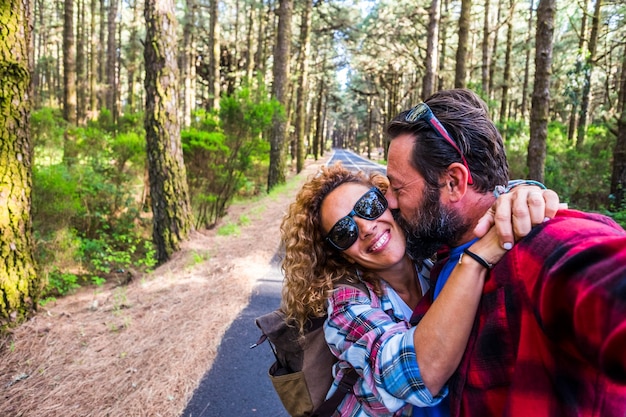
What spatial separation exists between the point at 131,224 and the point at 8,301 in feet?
19.4

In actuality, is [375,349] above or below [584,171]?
below

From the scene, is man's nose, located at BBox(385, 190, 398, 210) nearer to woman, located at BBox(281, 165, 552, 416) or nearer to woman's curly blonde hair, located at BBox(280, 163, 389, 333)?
woman, located at BBox(281, 165, 552, 416)

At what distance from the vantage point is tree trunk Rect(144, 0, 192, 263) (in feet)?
22.9

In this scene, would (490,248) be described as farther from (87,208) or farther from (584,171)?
(584,171)

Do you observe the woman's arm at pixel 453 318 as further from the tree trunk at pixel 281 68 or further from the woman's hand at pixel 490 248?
the tree trunk at pixel 281 68

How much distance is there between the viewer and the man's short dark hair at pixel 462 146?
1.50 meters

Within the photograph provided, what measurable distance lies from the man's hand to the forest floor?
5.02 ft

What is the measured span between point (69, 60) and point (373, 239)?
15181 mm

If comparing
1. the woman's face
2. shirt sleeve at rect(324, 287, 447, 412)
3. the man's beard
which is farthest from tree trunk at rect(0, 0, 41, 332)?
the man's beard

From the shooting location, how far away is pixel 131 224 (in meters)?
9.60

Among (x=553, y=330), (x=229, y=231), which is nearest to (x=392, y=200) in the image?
(x=553, y=330)

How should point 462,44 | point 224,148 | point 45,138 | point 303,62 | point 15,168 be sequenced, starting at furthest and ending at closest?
point 303,62 → point 462,44 → point 45,138 → point 224,148 → point 15,168

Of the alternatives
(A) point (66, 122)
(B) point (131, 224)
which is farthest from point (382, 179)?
(A) point (66, 122)

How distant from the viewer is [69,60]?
1328 cm
